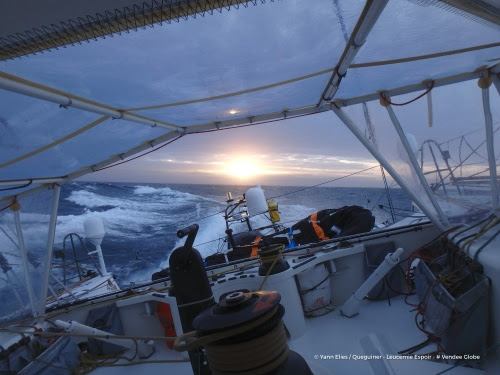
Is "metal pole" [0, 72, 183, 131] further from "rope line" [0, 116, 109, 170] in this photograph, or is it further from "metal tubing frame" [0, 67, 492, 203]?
"metal tubing frame" [0, 67, 492, 203]

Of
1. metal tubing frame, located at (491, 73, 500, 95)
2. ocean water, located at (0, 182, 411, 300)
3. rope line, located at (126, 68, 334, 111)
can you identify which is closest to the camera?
rope line, located at (126, 68, 334, 111)

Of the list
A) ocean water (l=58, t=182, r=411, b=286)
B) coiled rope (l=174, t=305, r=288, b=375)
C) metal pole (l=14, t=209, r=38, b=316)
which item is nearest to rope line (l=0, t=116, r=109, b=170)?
metal pole (l=14, t=209, r=38, b=316)

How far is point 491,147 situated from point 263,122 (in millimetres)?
2212

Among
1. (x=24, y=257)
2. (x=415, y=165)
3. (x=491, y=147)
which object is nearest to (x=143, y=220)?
(x=24, y=257)

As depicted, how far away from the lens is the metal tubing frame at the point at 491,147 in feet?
8.65

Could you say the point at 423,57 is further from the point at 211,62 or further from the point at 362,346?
the point at 362,346

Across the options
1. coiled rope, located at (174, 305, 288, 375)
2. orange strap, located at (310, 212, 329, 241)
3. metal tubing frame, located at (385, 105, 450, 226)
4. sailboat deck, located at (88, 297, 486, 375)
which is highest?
metal tubing frame, located at (385, 105, 450, 226)

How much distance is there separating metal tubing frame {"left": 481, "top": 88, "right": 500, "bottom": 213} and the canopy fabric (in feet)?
0.95

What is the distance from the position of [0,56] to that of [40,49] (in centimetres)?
18

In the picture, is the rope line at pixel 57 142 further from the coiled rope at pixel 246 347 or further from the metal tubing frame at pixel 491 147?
the metal tubing frame at pixel 491 147

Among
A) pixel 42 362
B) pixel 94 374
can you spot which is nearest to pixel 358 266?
pixel 94 374

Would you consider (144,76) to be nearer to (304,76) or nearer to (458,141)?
(304,76)

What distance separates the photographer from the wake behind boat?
1.35 meters

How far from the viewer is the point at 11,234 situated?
12.4 ft
